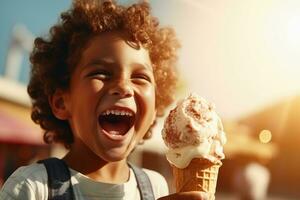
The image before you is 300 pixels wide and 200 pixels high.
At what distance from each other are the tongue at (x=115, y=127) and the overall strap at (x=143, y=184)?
31 cm

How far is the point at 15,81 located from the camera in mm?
13781

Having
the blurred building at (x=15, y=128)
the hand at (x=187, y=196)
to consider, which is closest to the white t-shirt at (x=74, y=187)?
the hand at (x=187, y=196)

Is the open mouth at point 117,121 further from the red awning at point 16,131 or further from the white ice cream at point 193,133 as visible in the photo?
the red awning at point 16,131

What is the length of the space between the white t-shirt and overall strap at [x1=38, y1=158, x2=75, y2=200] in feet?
0.06

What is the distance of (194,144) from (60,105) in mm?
639

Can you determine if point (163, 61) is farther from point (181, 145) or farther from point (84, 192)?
point (84, 192)

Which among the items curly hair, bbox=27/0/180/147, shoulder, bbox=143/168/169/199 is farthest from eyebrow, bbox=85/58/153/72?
shoulder, bbox=143/168/169/199

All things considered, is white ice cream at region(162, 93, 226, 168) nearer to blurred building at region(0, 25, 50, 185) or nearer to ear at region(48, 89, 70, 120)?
ear at region(48, 89, 70, 120)

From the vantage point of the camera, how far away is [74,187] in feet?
7.08

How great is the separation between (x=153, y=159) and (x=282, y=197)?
506 cm

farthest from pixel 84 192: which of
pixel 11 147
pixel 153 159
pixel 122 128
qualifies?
pixel 153 159

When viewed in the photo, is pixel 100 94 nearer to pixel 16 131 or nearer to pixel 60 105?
pixel 60 105

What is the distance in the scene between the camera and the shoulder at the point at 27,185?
6.62ft

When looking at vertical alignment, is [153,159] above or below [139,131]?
below
